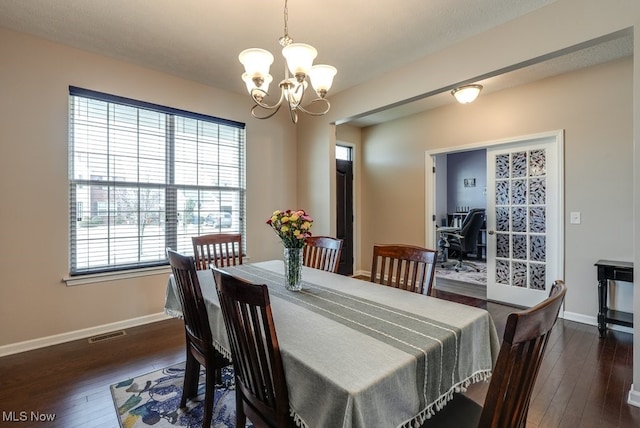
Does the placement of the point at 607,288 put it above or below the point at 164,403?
above

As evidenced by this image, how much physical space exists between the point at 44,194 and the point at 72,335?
1315 millimetres

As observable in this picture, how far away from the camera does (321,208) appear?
412 cm

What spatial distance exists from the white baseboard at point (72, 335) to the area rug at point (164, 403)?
1.11 m

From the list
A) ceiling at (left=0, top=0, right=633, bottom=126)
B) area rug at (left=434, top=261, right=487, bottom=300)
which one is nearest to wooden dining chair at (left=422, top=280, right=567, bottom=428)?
ceiling at (left=0, top=0, right=633, bottom=126)

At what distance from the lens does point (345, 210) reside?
5.30 metres

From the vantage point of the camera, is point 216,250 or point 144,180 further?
point 144,180

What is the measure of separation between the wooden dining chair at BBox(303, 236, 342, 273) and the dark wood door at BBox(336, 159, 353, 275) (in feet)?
8.02

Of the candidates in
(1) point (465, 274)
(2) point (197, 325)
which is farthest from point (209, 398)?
(1) point (465, 274)

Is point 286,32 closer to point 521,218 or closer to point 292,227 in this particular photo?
point 292,227

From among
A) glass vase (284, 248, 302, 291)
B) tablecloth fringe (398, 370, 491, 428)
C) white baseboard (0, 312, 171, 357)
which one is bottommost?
white baseboard (0, 312, 171, 357)

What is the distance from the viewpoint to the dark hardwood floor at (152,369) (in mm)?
1848

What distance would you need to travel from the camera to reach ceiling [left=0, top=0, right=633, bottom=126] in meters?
2.24

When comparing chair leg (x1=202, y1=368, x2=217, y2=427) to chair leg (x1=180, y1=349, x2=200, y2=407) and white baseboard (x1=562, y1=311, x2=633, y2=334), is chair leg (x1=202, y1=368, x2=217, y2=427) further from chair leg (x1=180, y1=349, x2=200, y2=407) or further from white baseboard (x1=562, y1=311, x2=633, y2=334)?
white baseboard (x1=562, y1=311, x2=633, y2=334)

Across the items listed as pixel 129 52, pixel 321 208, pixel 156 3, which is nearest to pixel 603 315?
pixel 321 208
